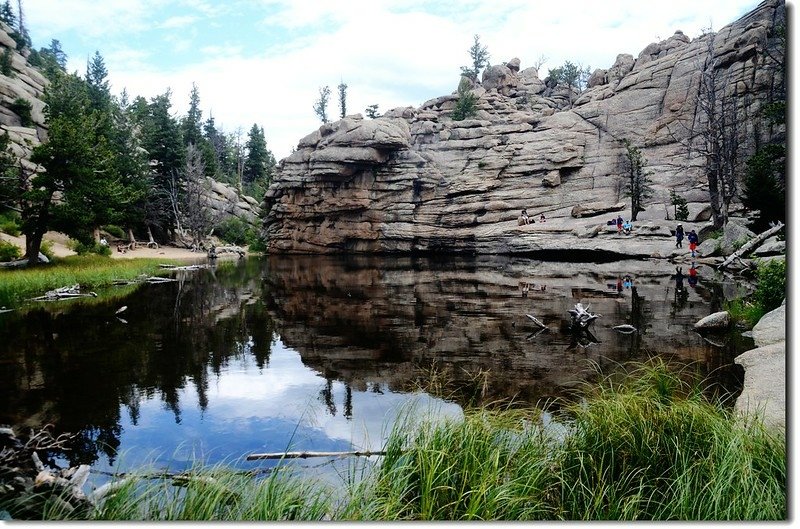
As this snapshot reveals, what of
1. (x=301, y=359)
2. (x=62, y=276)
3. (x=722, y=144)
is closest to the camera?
(x=301, y=359)

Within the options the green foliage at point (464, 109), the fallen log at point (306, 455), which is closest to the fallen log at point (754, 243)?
the fallen log at point (306, 455)

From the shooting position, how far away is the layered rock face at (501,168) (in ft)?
132

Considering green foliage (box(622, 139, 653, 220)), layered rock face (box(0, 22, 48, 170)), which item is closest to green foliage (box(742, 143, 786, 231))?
green foliage (box(622, 139, 653, 220))

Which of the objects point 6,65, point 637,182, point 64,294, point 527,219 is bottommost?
point 64,294

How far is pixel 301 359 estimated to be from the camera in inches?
398

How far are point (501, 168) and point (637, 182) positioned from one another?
12127 mm

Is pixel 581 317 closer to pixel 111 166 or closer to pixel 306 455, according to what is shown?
pixel 306 455

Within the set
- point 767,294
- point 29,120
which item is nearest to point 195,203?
point 29,120

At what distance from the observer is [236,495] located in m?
3.39

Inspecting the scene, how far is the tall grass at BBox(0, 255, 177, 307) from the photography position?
1617cm

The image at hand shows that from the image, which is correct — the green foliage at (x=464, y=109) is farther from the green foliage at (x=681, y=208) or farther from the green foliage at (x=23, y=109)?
the green foliage at (x=23, y=109)

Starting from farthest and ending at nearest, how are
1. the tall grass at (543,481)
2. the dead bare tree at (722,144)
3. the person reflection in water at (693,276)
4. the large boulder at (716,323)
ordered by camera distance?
the dead bare tree at (722,144)
the person reflection in water at (693,276)
the large boulder at (716,323)
the tall grass at (543,481)

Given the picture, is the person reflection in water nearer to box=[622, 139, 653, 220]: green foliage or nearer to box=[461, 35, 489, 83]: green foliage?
box=[622, 139, 653, 220]: green foliage

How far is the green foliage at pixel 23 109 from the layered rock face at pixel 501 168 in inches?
812
